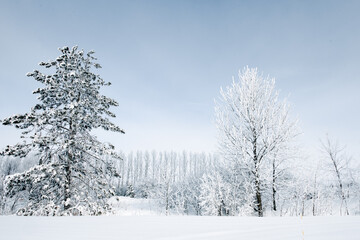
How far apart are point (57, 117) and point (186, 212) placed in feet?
109

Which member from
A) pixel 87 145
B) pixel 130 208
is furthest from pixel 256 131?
pixel 130 208

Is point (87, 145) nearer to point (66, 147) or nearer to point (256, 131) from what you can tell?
point (66, 147)

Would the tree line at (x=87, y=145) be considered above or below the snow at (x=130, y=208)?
above

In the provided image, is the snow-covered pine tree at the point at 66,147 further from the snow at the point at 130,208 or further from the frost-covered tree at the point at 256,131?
the frost-covered tree at the point at 256,131

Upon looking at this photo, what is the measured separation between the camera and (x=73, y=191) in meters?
8.42

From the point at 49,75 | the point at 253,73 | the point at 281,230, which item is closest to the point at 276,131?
the point at 253,73

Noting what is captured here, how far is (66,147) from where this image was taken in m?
8.34

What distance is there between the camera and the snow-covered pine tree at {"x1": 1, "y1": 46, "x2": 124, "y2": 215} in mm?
7984

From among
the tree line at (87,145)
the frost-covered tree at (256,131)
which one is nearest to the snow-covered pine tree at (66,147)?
the tree line at (87,145)

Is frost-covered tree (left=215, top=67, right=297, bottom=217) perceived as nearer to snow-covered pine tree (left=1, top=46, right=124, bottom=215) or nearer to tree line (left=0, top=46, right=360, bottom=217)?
tree line (left=0, top=46, right=360, bottom=217)

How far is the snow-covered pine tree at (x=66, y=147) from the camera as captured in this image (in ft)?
26.2

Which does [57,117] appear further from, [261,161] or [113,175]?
[261,161]

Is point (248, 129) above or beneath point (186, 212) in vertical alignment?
above

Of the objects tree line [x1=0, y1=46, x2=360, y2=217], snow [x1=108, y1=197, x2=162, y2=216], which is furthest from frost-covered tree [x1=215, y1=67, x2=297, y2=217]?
snow [x1=108, y1=197, x2=162, y2=216]
